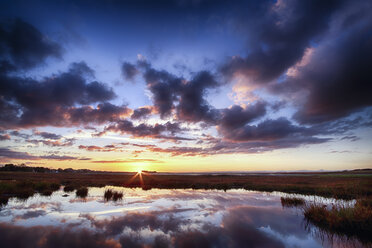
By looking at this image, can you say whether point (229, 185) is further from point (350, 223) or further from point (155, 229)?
point (155, 229)

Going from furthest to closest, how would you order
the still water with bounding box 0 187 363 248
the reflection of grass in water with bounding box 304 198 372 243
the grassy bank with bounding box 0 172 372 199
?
the grassy bank with bounding box 0 172 372 199 → the reflection of grass in water with bounding box 304 198 372 243 → the still water with bounding box 0 187 363 248

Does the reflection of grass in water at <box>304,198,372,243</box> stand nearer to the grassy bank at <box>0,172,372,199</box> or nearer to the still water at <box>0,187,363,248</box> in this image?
the still water at <box>0,187,363,248</box>

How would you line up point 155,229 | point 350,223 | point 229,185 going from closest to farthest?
point 350,223 < point 155,229 < point 229,185

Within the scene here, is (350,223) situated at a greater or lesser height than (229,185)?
greater

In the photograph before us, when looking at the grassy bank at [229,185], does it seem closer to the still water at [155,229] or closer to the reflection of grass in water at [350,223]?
the reflection of grass in water at [350,223]

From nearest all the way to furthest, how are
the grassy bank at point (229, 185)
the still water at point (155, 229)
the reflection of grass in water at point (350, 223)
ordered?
the still water at point (155, 229) < the reflection of grass in water at point (350, 223) < the grassy bank at point (229, 185)

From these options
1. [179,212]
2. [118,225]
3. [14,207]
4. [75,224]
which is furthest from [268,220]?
[14,207]

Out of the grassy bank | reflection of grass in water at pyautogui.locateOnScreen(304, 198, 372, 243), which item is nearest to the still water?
reflection of grass in water at pyautogui.locateOnScreen(304, 198, 372, 243)

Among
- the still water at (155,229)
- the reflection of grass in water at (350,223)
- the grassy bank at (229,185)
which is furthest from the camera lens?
the grassy bank at (229,185)

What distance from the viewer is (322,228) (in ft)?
34.4

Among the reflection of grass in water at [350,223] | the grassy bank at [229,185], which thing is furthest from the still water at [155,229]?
the grassy bank at [229,185]

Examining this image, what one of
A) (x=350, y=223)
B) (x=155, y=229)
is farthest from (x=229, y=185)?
(x=155, y=229)

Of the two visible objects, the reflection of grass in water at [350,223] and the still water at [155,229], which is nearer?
the still water at [155,229]

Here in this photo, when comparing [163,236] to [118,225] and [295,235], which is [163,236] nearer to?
[118,225]
